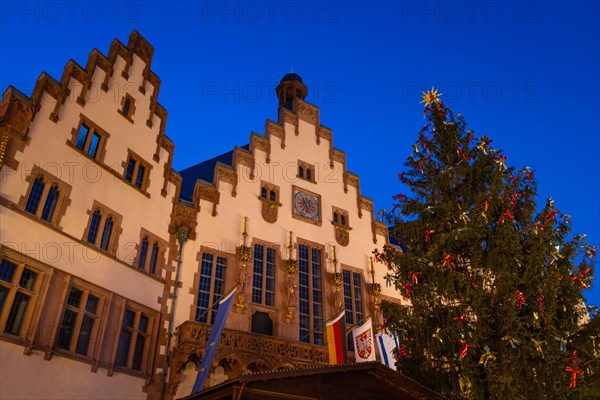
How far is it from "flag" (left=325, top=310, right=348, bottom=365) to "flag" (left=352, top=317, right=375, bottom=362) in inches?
22.7

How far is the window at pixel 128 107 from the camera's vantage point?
23.2 m

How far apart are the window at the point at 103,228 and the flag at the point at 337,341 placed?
9701 millimetres

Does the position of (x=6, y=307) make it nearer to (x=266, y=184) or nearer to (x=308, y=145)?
(x=266, y=184)

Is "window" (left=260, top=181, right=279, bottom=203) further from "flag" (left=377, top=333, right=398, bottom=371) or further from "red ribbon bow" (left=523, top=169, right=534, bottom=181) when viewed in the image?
"red ribbon bow" (left=523, top=169, right=534, bottom=181)

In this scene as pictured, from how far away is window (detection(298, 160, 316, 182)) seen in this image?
30.5 meters

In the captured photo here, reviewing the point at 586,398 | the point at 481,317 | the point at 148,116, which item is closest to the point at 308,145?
the point at 148,116

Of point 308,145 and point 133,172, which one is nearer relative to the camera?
point 133,172

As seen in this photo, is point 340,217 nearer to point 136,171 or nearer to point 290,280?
point 290,280

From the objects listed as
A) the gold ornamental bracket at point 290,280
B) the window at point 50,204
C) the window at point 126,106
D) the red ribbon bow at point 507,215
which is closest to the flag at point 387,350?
the gold ornamental bracket at point 290,280

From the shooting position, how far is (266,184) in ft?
92.4

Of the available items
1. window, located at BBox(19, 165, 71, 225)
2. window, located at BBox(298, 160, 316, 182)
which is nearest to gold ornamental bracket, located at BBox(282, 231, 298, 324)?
window, located at BBox(298, 160, 316, 182)

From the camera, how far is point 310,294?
26469 millimetres

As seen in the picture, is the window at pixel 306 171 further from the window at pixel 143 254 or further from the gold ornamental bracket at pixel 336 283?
the window at pixel 143 254

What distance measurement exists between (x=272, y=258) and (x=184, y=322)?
21.2 feet
